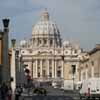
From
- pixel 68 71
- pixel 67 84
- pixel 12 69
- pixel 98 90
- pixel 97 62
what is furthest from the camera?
pixel 68 71

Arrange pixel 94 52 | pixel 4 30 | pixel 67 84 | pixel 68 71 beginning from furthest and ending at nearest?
pixel 68 71 → pixel 67 84 → pixel 94 52 → pixel 4 30

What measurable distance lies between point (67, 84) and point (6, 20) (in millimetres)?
89094

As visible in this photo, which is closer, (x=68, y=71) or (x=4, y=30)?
(x=4, y=30)

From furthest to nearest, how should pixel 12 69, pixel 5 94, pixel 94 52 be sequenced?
pixel 94 52 → pixel 12 69 → pixel 5 94

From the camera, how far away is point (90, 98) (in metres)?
49.3

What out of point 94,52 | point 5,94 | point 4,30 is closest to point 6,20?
point 4,30

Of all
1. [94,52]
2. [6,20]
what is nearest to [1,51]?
[6,20]

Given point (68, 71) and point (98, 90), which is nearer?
point (98, 90)

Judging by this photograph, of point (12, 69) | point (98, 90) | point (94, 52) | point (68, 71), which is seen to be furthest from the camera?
point (68, 71)

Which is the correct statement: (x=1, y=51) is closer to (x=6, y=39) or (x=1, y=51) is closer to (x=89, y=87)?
(x=6, y=39)

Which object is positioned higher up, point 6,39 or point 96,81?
point 6,39

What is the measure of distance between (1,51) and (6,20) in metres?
9.19

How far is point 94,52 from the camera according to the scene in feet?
407

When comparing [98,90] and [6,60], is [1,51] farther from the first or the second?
[98,90]
